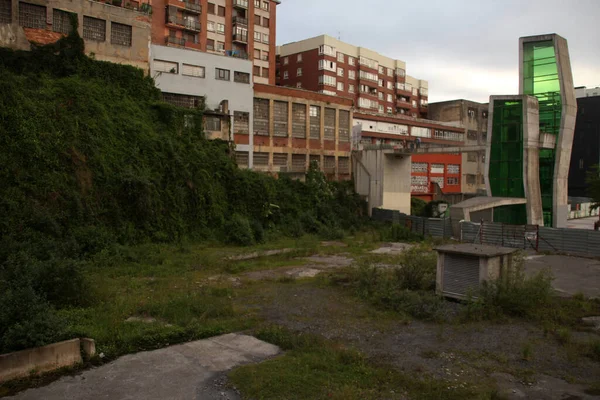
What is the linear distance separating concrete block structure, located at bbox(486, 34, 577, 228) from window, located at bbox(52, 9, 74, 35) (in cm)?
2579

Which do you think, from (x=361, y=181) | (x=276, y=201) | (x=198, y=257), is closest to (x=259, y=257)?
(x=198, y=257)

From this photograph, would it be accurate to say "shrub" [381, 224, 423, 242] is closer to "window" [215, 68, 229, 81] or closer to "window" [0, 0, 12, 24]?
"window" [215, 68, 229, 81]

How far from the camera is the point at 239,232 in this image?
2419 cm

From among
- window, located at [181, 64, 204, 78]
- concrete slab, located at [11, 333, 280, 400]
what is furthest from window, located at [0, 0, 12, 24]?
concrete slab, located at [11, 333, 280, 400]

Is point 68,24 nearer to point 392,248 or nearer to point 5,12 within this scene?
point 5,12

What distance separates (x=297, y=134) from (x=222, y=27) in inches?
694

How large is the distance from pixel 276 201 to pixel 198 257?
10.8 m

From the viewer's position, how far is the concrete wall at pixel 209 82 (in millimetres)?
28469

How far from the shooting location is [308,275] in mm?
17219

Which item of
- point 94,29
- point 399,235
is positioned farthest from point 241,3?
point 399,235

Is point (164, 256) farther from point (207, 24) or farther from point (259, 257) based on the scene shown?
point (207, 24)

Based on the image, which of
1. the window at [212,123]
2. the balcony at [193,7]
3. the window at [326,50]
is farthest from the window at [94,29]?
the window at [326,50]

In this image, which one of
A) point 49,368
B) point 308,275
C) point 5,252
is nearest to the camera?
point 49,368

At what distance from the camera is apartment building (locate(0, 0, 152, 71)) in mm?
24062
